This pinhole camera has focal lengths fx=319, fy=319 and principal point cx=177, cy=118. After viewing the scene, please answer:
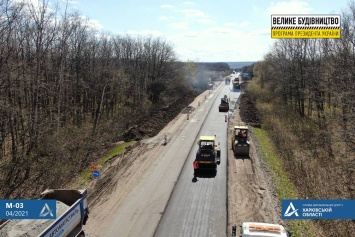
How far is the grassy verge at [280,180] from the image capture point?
16.1 m

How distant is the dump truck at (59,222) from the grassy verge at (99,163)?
20.2 ft

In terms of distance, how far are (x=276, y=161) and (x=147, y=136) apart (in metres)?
14.6

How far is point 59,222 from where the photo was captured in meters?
12.5

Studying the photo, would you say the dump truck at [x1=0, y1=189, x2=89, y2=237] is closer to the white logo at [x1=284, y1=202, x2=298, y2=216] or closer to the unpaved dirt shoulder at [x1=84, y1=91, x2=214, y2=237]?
the unpaved dirt shoulder at [x1=84, y1=91, x2=214, y2=237]

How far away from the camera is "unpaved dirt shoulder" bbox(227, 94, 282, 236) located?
17547 millimetres

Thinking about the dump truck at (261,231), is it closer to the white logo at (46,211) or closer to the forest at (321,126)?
the forest at (321,126)

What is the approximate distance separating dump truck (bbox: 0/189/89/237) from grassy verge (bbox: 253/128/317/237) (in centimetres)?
1030

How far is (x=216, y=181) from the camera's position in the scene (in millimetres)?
22812

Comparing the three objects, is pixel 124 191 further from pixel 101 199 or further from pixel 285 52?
pixel 285 52

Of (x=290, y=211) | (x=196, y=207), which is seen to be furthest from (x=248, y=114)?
(x=290, y=211)

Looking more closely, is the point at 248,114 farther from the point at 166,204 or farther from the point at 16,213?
the point at 16,213

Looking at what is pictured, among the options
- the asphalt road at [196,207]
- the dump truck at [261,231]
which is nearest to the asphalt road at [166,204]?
the asphalt road at [196,207]

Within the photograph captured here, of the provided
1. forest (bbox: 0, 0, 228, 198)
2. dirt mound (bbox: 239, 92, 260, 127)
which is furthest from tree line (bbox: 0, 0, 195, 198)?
dirt mound (bbox: 239, 92, 260, 127)

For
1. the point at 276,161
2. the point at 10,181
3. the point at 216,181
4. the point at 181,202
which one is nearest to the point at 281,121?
the point at 276,161
